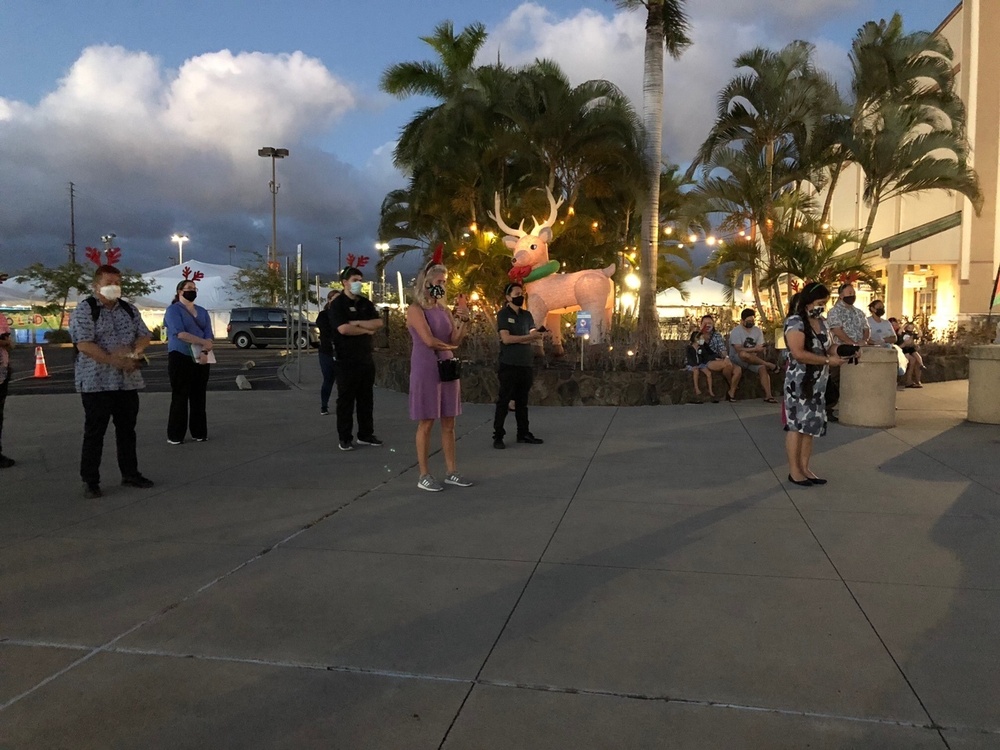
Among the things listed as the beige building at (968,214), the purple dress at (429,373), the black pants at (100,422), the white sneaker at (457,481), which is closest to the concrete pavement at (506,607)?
the white sneaker at (457,481)

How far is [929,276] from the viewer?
2888 cm

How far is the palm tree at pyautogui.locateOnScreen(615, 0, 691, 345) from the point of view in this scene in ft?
54.2

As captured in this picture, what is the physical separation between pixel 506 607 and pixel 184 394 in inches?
236

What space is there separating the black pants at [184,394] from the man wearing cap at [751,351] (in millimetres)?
7745

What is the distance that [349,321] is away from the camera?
321 inches

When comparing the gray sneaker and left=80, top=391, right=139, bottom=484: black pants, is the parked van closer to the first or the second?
left=80, top=391, right=139, bottom=484: black pants

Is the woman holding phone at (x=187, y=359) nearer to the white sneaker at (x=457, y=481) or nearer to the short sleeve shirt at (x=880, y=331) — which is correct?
the white sneaker at (x=457, y=481)

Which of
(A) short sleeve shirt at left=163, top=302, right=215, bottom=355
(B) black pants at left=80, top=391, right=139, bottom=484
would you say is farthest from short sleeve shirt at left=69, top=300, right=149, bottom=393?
(A) short sleeve shirt at left=163, top=302, right=215, bottom=355

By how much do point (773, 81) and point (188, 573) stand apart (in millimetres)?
17284

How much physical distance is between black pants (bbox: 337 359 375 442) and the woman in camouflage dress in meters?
4.22

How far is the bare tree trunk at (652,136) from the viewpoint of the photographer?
16.5 m

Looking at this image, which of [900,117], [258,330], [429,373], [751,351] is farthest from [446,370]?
[258,330]

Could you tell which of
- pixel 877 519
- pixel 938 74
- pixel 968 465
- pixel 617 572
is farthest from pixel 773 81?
pixel 617 572

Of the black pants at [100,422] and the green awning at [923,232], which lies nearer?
the black pants at [100,422]
